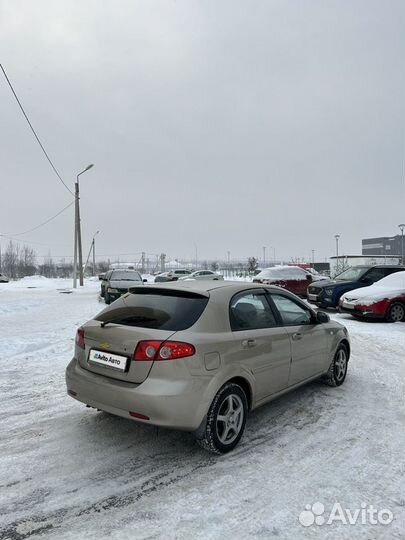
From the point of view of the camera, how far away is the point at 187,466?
3326 mm

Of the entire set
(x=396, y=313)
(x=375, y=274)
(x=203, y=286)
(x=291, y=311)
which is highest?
(x=203, y=286)

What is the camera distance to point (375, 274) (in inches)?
564

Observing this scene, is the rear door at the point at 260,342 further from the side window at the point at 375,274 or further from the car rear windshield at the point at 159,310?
the side window at the point at 375,274

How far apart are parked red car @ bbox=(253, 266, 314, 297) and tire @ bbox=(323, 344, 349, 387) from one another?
12.4 meters

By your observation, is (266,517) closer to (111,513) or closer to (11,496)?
(111,513)

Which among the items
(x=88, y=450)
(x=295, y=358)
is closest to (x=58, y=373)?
(x=88, y=450)

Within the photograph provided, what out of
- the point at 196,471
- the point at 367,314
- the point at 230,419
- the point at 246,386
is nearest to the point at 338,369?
the point at 246,386

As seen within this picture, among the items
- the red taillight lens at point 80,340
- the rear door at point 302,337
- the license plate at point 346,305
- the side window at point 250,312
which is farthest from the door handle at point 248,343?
the license plate at point 346,305

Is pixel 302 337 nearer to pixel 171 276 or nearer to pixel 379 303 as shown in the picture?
pixel 379 303

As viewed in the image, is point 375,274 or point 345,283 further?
point 375,274

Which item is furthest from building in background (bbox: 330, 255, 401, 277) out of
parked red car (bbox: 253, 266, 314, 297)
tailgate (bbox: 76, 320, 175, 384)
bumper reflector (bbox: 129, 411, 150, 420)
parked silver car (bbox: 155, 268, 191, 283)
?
bumper reflector (bbox: 129, 411, 150, 420)

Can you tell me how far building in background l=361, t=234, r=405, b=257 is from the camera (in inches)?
3479

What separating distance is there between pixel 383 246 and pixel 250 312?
96.8m

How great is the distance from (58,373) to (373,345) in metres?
6.07
